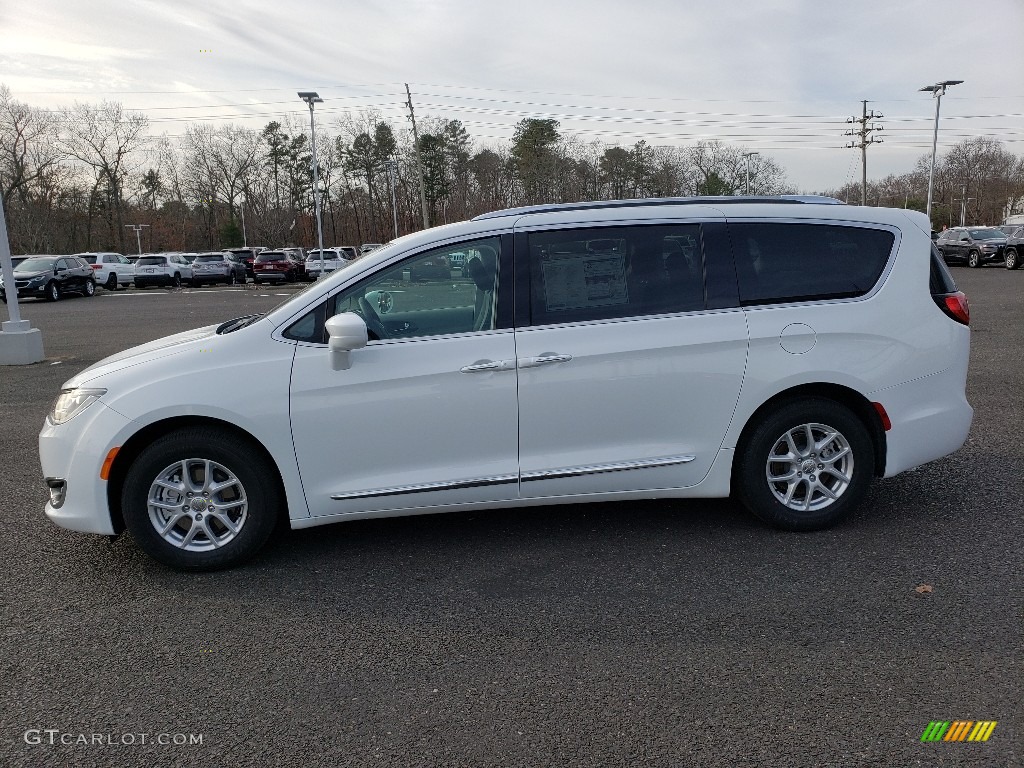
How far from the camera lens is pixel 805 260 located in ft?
14.9

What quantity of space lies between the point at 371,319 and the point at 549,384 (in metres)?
0.99

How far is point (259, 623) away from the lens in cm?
366

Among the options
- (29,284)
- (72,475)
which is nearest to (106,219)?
(29,284)

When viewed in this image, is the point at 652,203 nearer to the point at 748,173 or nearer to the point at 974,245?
the point at 974,245

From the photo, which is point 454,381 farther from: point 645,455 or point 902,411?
point 902,411

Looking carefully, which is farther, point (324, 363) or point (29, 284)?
point (29, 284)

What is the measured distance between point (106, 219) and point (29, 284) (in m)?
52.7

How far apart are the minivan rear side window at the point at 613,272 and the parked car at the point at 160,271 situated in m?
39.1

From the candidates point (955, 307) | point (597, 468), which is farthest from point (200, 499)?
point (955, 307)

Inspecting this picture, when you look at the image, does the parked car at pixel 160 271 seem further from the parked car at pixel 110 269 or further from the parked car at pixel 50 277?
the parked car at pixel 50 277

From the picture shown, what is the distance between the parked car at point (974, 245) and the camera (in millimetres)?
34125

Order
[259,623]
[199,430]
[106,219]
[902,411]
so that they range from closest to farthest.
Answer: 1. [259,623]
2. [199,430]
3. [902,411]
4. [106,219]

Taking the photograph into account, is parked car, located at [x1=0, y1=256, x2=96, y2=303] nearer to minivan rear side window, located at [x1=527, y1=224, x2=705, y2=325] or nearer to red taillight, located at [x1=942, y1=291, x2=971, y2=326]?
minivan rear side window, located at [x1=527, y1=224, x2=705, y2=325]

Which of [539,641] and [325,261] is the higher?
[325,261]
